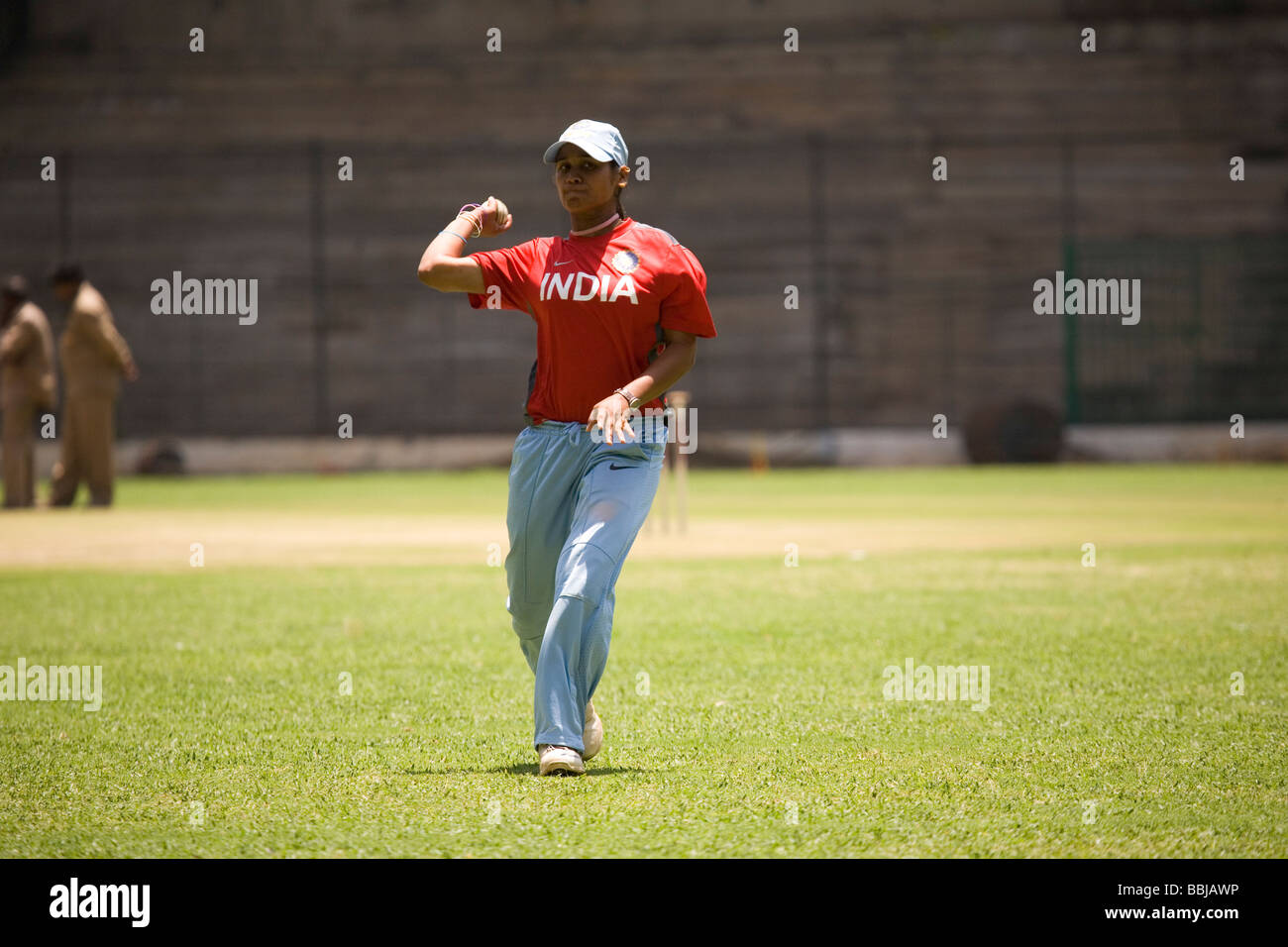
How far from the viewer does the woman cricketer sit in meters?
5.72

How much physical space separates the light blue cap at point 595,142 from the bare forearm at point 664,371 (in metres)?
0.65

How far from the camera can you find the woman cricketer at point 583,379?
5723 mm

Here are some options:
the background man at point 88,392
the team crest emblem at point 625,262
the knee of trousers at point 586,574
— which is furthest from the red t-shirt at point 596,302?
the background man at point 88,392

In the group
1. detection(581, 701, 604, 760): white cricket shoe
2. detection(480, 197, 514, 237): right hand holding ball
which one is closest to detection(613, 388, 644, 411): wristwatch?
detection(480, 197, 514, 237): right hand holding ball

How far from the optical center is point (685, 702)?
23.8ft

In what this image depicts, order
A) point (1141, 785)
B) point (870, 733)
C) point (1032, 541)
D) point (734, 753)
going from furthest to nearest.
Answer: point (1032, 541) → point (870, 733) → point (734, 753) → point (1141, 785)

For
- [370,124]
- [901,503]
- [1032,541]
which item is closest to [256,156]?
[370,124]

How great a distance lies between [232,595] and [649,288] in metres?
6.23

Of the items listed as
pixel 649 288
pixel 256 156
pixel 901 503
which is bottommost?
pixel 901 503

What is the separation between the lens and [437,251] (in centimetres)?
583

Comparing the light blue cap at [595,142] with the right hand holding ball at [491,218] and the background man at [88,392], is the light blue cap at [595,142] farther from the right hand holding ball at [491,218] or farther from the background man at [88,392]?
the background man at [88,392]

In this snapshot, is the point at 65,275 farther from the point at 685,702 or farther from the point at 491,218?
the point at 491,218
